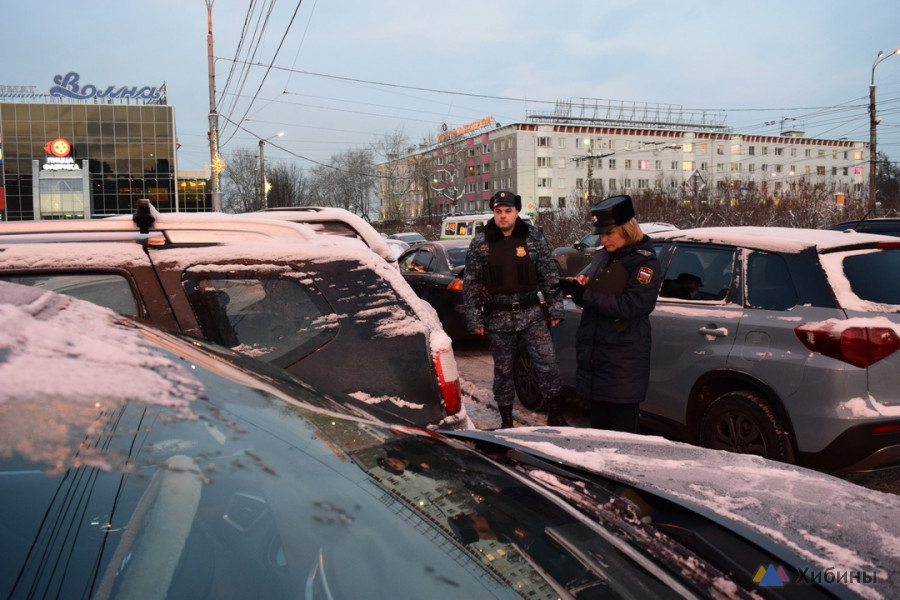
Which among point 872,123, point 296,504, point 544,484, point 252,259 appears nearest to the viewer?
point 296,504

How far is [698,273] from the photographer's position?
15.1 ft

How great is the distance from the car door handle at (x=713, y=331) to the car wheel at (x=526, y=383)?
6.06 feet

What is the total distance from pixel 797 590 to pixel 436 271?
786cm

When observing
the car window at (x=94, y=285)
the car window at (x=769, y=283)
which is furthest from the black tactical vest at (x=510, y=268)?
the car window at (x=94, y=285)

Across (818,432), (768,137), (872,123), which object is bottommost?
(818,432)

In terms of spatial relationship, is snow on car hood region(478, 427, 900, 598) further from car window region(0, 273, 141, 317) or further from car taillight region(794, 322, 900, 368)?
car window region(0, 273, 141, 317)

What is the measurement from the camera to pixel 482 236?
479 centimetres

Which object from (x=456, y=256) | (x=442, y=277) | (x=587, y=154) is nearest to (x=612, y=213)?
(x=442, y=277)

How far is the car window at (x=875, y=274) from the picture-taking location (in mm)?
3631

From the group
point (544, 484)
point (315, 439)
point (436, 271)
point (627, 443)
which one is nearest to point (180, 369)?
point (315, 439)

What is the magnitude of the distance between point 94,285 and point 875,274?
3.94 m

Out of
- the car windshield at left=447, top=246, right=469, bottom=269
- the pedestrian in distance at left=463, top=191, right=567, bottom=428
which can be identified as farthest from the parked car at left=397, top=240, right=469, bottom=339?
the pedestrian in distance at left=463, top=191, right=567, bottom=428

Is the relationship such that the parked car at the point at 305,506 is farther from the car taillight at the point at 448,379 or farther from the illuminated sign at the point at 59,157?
the illuminated sign at the point at 59,157

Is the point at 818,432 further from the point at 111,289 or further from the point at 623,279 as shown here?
the point at 111,289
